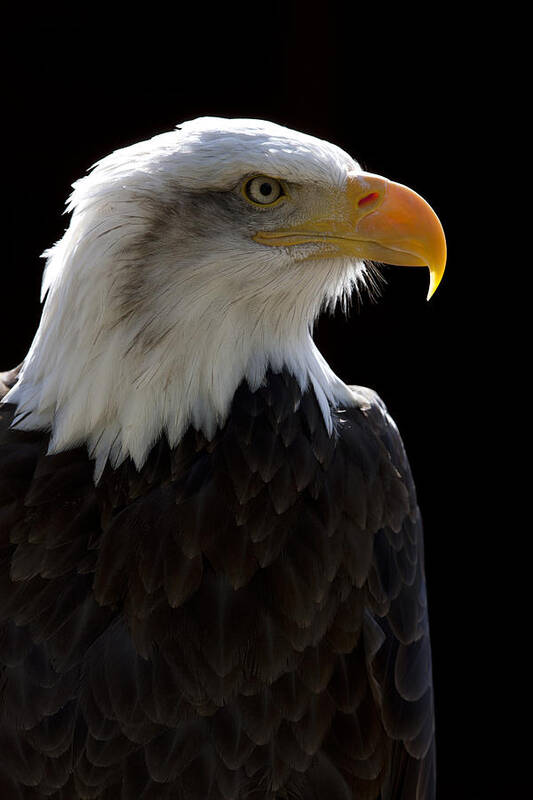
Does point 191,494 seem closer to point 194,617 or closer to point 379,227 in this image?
point 194,617

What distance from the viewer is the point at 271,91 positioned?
5082 millimetres

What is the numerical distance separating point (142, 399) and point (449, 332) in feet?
11.4

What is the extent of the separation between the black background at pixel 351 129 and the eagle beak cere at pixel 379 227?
2.61 metres

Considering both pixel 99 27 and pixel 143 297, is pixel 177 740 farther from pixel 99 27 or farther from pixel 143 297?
pixel 99 27

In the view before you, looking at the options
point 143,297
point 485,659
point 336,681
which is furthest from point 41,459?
point 485,659

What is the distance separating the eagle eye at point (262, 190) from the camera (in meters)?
2.27

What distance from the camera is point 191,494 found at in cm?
234

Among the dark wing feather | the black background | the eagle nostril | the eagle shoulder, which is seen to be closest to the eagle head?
the eagle nostril

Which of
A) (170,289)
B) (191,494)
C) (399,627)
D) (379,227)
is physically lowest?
(399,627)

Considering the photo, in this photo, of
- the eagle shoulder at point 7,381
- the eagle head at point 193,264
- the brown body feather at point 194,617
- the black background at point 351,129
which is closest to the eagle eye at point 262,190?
the eagle head at point 193,264

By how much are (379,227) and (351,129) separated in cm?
289

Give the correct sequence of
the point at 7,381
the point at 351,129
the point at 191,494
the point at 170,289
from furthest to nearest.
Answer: the point at 351,129 → the point at 7,381 → the point at 191,494 → the point at 170,289

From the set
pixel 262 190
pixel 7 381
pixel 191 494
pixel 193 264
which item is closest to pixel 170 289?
pixel 193 264

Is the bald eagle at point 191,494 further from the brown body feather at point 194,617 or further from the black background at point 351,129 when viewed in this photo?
the black background at point 351,129
